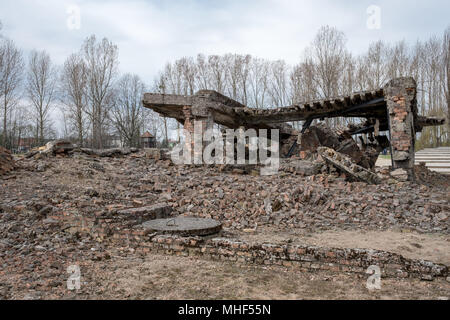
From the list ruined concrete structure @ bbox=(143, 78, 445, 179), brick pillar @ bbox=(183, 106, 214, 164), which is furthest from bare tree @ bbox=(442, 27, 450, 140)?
brick pillar @ bbox=(183, 106, 214, 164)

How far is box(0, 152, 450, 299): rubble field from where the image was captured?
384 cm

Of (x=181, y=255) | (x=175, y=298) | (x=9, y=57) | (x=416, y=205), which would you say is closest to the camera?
(x=175, y=298)

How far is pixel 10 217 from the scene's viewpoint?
5.99 meters

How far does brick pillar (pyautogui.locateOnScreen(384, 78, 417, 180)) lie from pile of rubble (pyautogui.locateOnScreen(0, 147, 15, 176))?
12180 mm

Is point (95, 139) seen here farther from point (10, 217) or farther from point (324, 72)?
point (10, 217)

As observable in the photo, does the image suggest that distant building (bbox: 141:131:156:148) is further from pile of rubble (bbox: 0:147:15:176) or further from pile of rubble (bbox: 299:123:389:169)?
pile of rubble (bbox: 0:147:15:176)

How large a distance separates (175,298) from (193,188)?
18.7 feet

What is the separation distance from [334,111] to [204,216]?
330 inches

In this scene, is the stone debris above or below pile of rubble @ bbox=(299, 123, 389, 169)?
below

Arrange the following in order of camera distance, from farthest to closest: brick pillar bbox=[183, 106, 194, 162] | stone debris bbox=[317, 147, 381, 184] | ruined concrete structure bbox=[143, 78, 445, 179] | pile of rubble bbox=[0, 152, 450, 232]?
brick pillar bbox=[183, 106, 194, 162] < ruined concrete structure bbox=[143, 78, 445, 179] < stone debris bbox=[317, 147, 381, 184] < pile of rubble bbox=[0, 152, 450, 232]

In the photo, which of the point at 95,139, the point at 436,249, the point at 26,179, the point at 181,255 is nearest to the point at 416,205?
the point at 436,249

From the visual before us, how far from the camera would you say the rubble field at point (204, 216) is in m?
3.84

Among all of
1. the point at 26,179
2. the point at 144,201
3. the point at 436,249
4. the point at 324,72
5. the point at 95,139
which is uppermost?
the point at 324,72
